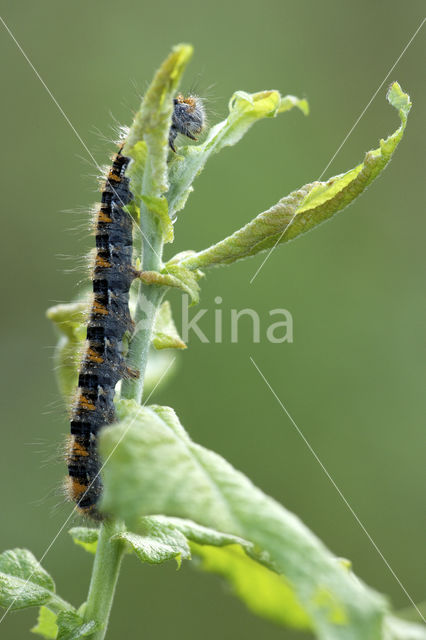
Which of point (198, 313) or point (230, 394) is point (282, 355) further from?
point (198, 313)

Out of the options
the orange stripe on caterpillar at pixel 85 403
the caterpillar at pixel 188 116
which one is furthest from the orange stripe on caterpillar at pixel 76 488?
the caterpillar at pixel 188 116

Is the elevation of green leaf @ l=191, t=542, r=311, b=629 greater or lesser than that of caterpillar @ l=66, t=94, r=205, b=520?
lesser

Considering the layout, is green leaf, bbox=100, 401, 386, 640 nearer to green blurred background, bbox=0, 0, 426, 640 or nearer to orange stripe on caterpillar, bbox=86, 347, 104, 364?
orange stripe on caterpillar, bbox=86, 347, 104, 364

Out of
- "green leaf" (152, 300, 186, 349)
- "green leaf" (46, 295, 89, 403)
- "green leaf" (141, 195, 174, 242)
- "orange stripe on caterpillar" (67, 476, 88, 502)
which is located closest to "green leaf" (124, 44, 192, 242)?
"green leaf" (141, 195, 174, 242)

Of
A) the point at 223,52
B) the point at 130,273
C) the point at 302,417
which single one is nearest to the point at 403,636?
the point at 130,273

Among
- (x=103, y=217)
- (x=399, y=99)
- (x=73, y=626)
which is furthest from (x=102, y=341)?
(x=399, y=99)

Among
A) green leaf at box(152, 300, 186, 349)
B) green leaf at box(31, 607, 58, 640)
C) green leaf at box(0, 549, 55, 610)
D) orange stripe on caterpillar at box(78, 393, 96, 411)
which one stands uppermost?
green leaf at box(152, 300, 186, 349)
